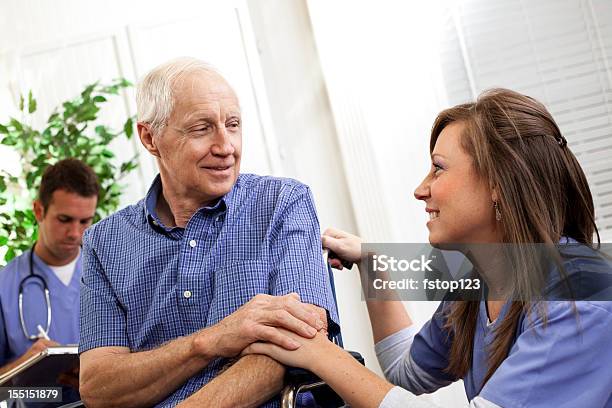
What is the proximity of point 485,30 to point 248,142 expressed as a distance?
1076 millimetres

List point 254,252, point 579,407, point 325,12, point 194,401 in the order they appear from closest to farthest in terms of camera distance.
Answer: point 579,407
point 194,401
point 254,252
point 325,12

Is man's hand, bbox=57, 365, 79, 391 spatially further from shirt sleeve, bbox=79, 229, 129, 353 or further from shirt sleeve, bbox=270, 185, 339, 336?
shirt sleeve, bbox=270, 185, 339, 336

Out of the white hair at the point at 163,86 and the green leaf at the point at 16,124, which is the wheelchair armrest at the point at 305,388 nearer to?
the white hair at the point at 163,86

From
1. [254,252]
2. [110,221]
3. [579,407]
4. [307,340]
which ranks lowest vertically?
[579,407]

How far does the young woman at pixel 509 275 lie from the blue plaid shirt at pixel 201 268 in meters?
0.17

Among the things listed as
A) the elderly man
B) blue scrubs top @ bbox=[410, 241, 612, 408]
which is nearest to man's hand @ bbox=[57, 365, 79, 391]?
the elderly man

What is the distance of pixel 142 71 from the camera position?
11.3 feet

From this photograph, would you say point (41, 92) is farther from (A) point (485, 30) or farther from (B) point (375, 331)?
(B) point (375, 331)

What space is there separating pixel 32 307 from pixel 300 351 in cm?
164

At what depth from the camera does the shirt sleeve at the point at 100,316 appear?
1.54 m

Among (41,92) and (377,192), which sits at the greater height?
(41,92)

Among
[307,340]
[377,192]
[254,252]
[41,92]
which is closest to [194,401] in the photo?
[307,340]

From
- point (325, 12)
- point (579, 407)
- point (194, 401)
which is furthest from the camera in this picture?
point (325, 12)

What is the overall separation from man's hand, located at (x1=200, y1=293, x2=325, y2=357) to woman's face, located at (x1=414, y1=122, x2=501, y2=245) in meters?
0.26
